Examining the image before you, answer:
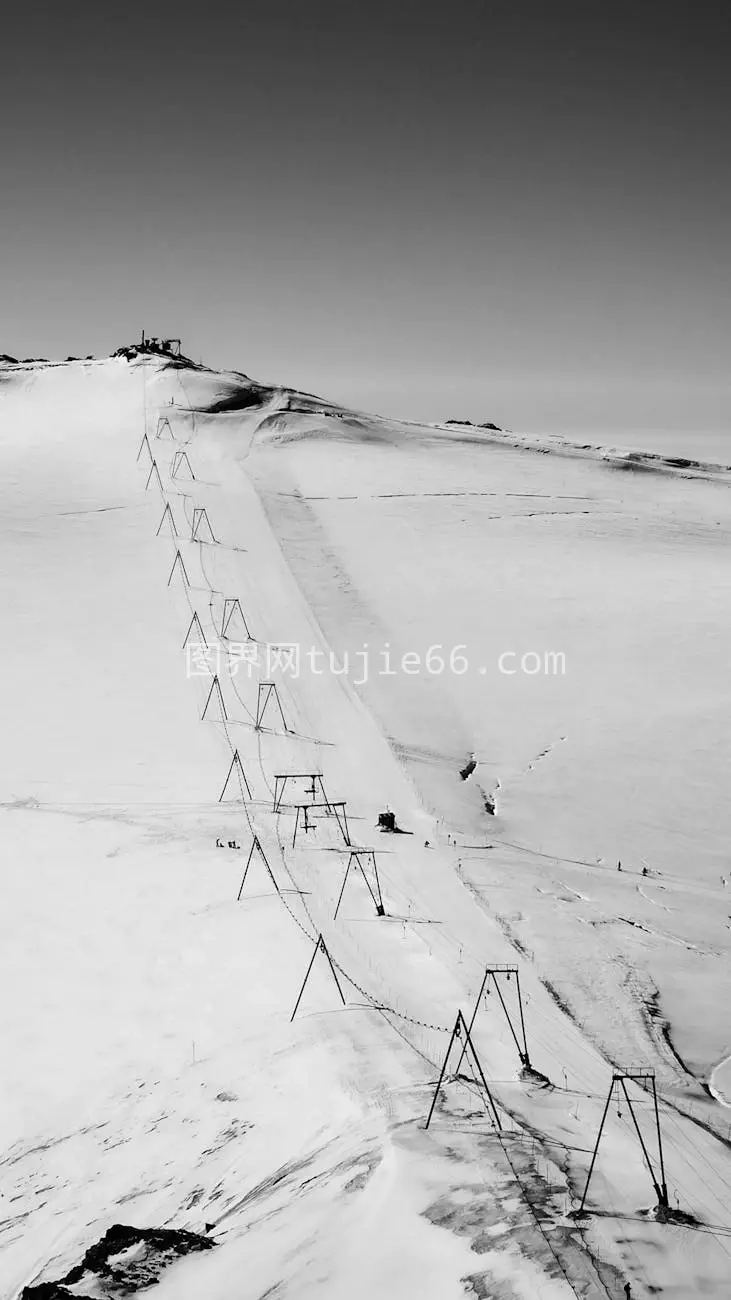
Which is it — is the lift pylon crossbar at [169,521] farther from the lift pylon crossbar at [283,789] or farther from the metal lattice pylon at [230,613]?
the lift pylon crossbar at [283,789]

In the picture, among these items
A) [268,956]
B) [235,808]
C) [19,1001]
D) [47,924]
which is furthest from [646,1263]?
[235,808]

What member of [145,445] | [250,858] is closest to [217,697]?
[250,858]

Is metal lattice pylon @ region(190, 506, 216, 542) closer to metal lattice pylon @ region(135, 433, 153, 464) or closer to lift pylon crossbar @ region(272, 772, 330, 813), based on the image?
metal lattice pylon @ region(135, 433, 153, 464)

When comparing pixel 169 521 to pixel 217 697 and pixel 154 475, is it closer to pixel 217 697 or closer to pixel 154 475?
pixel 154 475

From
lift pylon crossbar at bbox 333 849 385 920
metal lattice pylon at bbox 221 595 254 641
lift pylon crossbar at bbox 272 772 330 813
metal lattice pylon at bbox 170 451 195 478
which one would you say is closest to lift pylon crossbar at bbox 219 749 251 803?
lift pylon crossbar at bbox 272 772 330 813

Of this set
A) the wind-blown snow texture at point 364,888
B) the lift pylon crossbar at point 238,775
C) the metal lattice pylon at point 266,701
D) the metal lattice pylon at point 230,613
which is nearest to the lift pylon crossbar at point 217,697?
the wind-blown snow texture at point 364,888

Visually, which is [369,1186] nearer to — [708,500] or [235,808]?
[235,808]
